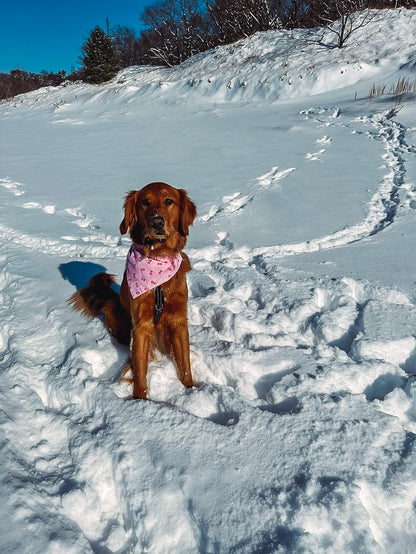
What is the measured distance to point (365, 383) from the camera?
201 centimetres

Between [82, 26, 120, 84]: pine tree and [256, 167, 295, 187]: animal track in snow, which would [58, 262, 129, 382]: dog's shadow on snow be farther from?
[82, 26, 120, 84]: pine tree

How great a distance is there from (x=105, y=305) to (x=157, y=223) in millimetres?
790

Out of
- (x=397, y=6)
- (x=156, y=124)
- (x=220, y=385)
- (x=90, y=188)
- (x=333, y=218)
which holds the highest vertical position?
→ (x=397, y=6)

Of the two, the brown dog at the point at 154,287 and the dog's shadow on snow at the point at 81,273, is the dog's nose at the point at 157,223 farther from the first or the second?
the dog's shadow on snow at the point at 81,273

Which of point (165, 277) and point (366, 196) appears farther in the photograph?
point (366, 196)

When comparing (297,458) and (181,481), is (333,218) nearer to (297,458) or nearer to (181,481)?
(297,458)

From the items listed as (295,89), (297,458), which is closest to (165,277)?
(297,458)

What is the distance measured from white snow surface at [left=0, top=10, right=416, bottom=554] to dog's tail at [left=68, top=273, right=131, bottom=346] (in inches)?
3.2

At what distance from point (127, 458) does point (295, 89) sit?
14879 mm

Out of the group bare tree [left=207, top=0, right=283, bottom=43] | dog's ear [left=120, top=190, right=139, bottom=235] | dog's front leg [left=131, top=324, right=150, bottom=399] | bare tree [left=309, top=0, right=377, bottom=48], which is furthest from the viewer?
bare tree [left=207, top=0, right=283, bottom=43]

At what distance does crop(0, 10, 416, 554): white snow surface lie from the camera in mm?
1366

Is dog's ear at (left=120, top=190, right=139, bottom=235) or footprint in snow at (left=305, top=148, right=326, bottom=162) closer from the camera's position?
dog's ear at (left=120, top=190, right=139, bottom=235)

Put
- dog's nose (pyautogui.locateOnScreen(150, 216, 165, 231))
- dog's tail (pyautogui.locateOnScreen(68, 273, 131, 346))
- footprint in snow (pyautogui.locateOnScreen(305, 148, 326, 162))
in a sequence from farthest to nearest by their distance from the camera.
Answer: footprint in snow (pyautogui.locateOnScreen(305, 148, 326, 162)) < dog's tail (pyautogui.locateOnScreen(68, 273, 131, 346)) < dog's nose (pyautogui.locateOnScreen(150, 216, 165, 231))

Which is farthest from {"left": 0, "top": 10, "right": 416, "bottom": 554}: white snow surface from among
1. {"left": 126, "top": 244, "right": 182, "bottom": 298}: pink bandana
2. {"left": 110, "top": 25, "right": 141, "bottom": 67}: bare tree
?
{"left": 110, "top": 25, "right": 141, "bottom": 67}: bare tree
